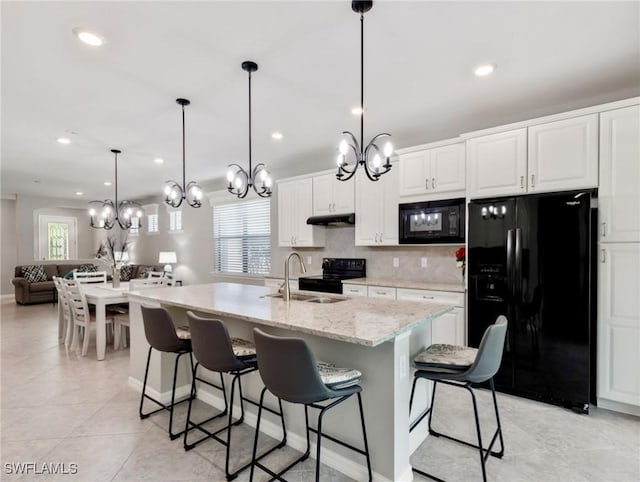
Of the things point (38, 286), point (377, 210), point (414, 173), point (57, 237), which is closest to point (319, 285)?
point (377, 210)

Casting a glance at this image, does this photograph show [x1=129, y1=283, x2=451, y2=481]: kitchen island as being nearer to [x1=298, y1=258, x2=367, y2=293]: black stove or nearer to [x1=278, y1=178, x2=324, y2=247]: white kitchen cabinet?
[x1=298, y1=258, x2=367, y2=293]: black stove

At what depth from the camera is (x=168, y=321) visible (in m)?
2.37

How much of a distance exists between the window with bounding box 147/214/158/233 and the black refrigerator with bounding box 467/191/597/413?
7841 mm

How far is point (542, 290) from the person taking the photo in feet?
9.21

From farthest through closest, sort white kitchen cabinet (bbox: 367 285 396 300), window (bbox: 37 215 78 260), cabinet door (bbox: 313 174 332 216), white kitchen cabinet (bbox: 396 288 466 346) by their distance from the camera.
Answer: window (bbox: 37 215 78 260)
cabinet door (bbox: 313 174 332 216)
white kitchen cabinet (bbox: 367 285 396 300)
white kitchen cabinet (bbox: 396 288 466 346)

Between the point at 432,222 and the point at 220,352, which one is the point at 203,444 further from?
the point at 432,222

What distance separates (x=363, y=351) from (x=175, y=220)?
7.20 m

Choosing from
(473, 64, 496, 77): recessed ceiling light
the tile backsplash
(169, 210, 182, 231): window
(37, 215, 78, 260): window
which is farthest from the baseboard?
(37, 215, 78, 260): window

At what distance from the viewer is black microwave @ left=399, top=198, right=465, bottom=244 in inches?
139

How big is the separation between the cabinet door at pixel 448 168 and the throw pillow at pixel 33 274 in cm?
939

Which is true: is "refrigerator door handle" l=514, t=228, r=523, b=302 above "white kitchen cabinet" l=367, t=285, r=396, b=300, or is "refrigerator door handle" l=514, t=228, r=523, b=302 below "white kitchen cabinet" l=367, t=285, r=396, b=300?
above

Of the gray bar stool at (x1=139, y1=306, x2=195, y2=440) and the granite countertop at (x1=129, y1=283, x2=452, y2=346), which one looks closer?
the granite countertop at (x1=129, y1=283, x2=452, y2=346)

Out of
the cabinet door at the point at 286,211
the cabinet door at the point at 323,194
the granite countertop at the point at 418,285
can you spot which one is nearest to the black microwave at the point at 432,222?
the granite countertop at the point at 418,285

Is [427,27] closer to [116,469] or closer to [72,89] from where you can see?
[72,89]
